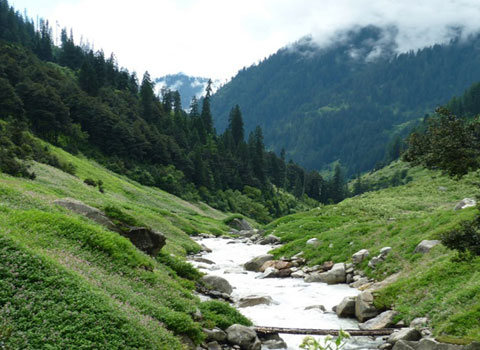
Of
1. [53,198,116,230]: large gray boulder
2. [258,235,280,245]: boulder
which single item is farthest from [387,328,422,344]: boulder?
[258,235,280,245]: boulder

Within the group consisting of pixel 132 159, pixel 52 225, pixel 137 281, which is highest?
pixel 132 159

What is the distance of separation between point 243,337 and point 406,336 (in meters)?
5.69

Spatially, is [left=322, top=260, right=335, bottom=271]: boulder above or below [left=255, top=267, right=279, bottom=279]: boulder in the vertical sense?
above

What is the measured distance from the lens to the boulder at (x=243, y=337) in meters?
12.7

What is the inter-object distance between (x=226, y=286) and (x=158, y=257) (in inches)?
156

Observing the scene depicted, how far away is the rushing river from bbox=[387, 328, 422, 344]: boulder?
62 cm

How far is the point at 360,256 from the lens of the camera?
83.6 ft

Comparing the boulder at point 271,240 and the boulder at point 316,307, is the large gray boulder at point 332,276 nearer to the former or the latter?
the boulder at point 316,307

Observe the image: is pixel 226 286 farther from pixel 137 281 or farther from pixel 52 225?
pixel 52 225

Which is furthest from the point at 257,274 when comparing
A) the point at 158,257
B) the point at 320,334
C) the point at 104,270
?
the point at 104,270

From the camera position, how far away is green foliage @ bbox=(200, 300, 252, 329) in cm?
1372

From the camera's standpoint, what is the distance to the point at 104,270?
1332 centimetres

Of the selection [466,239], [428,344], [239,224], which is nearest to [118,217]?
[428,344]

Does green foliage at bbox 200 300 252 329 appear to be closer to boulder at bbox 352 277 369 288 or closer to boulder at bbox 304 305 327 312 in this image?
boulder at bbox 304 305 327 312
